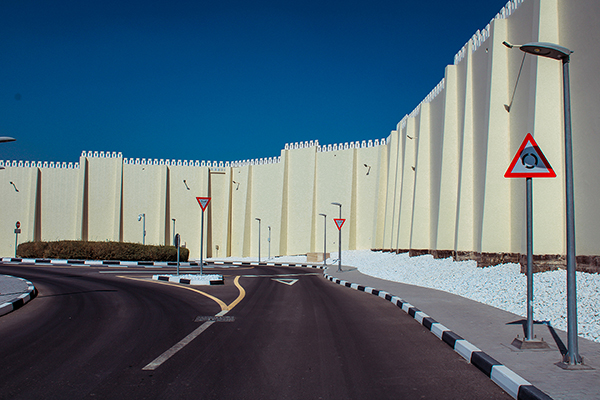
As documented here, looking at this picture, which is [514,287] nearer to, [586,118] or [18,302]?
[586,118]

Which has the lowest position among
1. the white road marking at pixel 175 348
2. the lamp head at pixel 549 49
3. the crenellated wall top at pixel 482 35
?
the white road marking at pixel 175 348

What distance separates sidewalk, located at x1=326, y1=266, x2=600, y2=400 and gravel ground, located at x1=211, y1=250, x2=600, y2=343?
1.59 ft

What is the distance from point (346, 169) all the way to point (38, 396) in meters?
39.8

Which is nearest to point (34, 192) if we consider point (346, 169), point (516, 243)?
point (346, 169)

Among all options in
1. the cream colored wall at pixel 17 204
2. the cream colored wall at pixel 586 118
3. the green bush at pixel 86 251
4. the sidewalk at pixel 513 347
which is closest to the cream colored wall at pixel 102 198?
the cream colored wall at pixel 17 204

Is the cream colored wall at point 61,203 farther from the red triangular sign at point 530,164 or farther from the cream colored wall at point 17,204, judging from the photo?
the red triangular sign at point 530,164

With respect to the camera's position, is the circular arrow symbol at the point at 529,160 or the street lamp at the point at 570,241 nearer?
the street lamp at the point at 570,241

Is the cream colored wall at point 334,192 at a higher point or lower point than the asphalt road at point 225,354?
higher

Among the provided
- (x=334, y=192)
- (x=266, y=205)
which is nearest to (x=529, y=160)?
(x=334, y=192)

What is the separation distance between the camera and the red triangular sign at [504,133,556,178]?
19.7 ft

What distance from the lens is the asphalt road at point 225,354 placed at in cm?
439

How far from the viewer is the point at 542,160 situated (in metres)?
6.00

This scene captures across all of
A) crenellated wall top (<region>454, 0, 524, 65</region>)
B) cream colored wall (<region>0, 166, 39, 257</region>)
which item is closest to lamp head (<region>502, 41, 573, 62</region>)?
crenellated wall top (<region>454, 0, 524, 65</region>)

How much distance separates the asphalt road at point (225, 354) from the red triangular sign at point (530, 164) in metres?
A: 2.64
